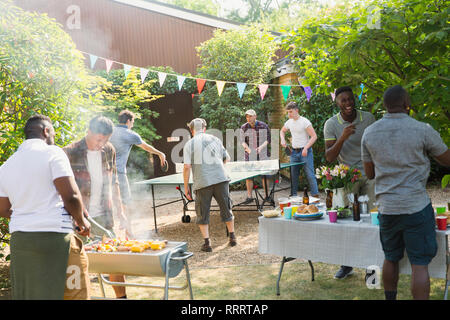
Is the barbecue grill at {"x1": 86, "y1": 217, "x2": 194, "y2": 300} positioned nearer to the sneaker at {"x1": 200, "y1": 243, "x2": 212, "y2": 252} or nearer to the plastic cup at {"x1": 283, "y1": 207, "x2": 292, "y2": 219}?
the plastic cup at {"x1": 283, "y1": 207, "x2": 292, "y2": 219}

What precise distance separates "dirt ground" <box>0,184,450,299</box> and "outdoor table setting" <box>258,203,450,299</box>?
4.72ft

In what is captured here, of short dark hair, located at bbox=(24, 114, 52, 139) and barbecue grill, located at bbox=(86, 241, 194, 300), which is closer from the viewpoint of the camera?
short dark hair, located at bbox=(24, 114, 52, 139)

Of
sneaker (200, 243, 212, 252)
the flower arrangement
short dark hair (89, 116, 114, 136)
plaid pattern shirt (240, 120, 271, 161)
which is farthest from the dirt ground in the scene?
the flower arrangement

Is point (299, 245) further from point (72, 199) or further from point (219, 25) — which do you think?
point (219, 25)

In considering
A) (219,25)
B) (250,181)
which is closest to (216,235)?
(250,181)

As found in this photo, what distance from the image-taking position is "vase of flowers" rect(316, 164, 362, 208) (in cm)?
420

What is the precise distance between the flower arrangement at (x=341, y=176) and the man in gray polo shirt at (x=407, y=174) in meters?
0.85

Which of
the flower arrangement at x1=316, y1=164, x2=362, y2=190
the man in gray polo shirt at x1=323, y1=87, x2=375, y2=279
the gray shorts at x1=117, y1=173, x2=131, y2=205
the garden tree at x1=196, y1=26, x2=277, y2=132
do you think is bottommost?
the gray shorts at x1=117, y1=173, x2=131, y2=205

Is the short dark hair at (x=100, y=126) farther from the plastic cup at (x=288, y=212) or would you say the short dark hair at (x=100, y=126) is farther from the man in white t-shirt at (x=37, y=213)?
the plastic cup at (x=288, y=212)

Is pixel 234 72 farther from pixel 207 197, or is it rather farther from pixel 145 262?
pixel 145 262

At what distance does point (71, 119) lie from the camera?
16.6 ft

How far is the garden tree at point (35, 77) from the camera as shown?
4.57 m
